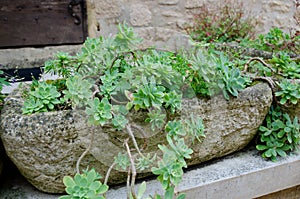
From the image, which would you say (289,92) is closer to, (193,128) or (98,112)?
(193,128)

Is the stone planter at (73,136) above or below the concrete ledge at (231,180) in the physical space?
above

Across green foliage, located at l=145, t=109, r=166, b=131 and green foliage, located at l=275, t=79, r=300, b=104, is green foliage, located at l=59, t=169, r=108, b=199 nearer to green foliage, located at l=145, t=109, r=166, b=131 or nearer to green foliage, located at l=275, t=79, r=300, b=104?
green foliage, located at l=145, t=109, r=166, b=131

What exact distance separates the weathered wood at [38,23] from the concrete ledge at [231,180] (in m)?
1.44

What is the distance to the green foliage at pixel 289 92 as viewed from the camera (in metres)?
0.93

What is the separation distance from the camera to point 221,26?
1993 mm

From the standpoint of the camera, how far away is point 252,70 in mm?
1145

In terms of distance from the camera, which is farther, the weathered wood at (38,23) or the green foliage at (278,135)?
the weathered wood at (38,23)

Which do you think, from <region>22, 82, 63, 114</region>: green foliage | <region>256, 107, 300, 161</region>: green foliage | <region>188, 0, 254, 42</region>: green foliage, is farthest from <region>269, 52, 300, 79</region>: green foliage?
<region>22, 82, 63, 114</region>: green foliage

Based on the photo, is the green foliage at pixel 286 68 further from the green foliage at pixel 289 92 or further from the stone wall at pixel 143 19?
the stone wall at pixel 143 19

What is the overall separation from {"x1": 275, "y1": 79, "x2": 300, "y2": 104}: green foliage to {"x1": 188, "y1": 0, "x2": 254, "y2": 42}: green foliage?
87 centimetres

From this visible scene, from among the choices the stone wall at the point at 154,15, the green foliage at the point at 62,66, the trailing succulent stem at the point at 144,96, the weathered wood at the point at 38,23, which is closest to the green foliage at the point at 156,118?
the trailing succulent stem at the point at 144,96

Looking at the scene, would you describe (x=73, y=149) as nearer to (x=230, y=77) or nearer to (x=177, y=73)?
(x=177, y=73)

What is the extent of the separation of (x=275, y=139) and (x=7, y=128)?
82 cm

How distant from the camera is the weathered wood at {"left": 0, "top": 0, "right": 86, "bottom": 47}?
6.61 feet
